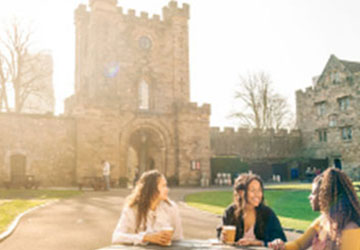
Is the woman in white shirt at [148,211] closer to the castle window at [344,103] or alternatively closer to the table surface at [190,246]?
the table surface at [190,246]

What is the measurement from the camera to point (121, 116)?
87.5 ft

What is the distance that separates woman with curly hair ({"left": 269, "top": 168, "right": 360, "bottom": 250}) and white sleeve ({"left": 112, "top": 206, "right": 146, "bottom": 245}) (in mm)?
1751

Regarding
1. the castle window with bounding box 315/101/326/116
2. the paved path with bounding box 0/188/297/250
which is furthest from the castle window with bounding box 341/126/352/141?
the paved path with bounding box 0/188/297/250

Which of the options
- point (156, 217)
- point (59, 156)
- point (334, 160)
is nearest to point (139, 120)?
point (59, 156)

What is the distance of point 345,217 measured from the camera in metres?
3.20

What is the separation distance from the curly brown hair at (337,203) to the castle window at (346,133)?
35193 mm

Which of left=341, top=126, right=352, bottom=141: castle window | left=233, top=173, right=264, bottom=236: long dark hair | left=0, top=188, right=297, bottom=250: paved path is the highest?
left=341, top=126, right=352, bottom=141: castle window

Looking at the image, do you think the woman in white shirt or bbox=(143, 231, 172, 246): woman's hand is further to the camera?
the woman in white shirt

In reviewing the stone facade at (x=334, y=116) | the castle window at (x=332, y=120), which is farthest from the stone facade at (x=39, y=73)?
the castle window at (x=332, y=120)

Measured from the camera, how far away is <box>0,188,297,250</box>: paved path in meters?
8.05

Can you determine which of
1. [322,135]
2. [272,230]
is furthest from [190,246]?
[322,135]

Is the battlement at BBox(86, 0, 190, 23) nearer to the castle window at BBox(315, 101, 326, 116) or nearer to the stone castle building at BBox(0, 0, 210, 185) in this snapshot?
the stone castle building at BBox(0, 0, 210, 185)

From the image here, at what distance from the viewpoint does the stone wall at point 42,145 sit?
23.7 m

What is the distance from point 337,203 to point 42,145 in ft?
77.2
